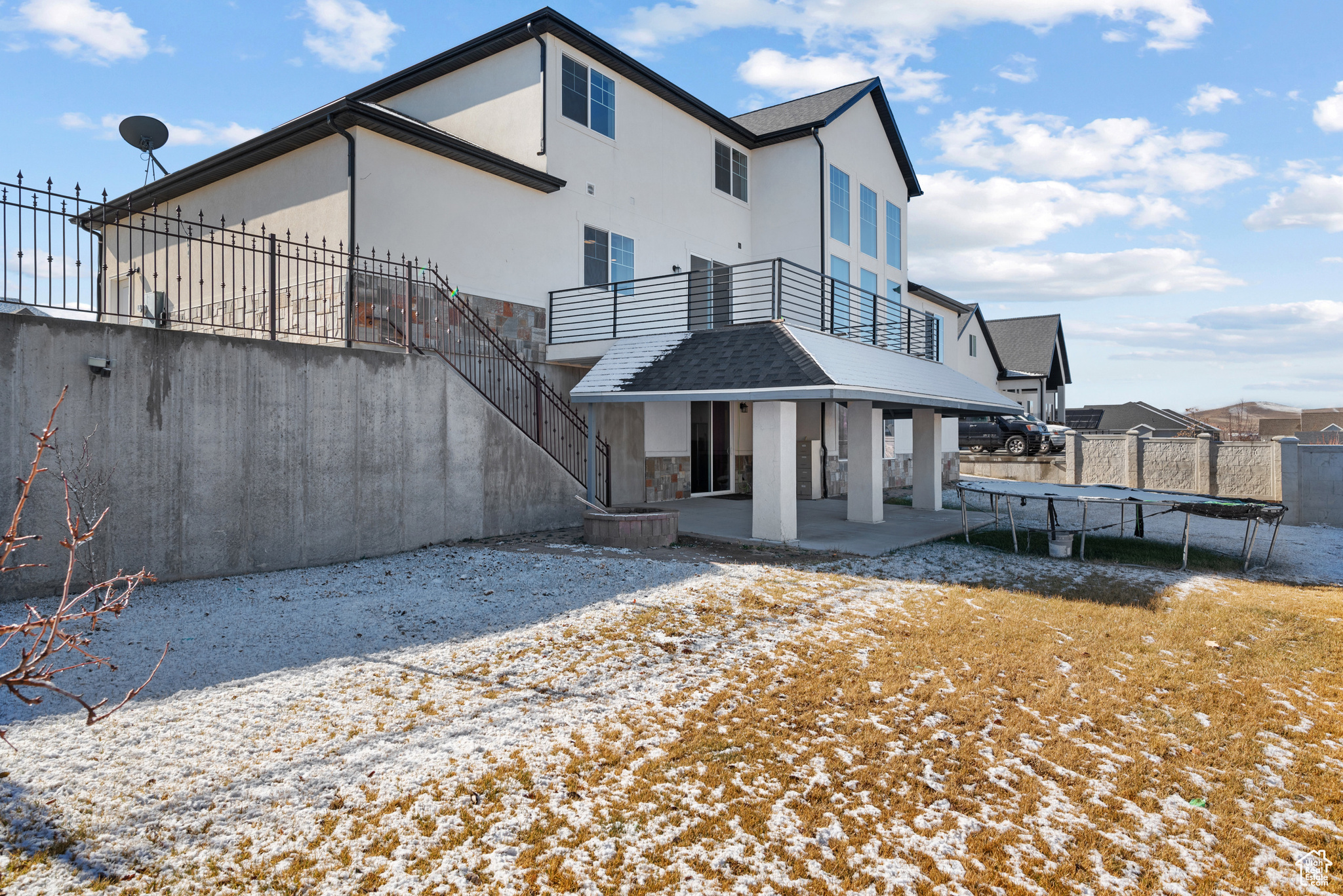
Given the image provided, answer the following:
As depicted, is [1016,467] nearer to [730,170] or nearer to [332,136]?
[730,170]

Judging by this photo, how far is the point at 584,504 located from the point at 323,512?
4.59 metres

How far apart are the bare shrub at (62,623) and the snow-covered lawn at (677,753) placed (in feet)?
1.28

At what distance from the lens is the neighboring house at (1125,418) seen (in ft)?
128

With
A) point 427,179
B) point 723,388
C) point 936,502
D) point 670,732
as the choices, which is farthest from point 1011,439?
point 670,732

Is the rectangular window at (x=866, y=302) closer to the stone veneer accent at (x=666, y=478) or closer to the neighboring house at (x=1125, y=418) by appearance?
the stone veneer accent at (x=666, y=478)

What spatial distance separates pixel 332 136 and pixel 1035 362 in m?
38.6

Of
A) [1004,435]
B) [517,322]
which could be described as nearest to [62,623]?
[517,322]

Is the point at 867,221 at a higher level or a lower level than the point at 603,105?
lower

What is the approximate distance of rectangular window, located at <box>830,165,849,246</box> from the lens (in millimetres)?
19719

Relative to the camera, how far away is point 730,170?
1967 cm

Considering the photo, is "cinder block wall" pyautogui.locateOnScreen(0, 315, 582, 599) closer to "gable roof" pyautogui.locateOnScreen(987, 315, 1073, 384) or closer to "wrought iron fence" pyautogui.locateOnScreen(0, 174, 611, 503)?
"wrought iron fence" pyautogui.locateOnScreen(0, 174, 611, 503)

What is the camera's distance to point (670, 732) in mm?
4797

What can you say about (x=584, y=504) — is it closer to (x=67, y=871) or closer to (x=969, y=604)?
(x=969, y=604)

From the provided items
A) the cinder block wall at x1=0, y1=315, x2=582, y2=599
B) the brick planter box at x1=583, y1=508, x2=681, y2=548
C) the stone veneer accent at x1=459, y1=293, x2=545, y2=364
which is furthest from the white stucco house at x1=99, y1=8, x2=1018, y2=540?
the cinder block wall at x1=0, y1=315, x2=582, y2=599
